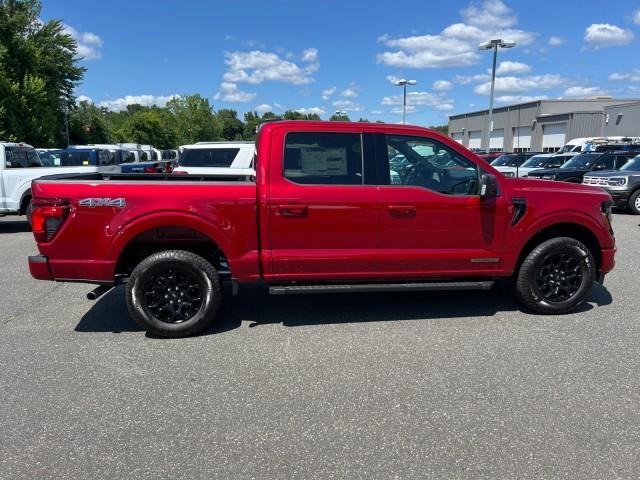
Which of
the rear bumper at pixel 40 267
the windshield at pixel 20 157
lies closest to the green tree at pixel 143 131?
the windshield at pixel 20 157

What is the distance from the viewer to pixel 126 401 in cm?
331

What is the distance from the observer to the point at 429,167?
15.5 feet

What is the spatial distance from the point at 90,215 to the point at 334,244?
2.23m

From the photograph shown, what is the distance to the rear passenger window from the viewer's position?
10844 millimetres

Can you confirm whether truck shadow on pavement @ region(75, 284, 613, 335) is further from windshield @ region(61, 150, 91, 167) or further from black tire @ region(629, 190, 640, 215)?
windshield @ region(61, 150, 91, 167)

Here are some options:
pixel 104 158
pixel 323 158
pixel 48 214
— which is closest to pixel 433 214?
pixel 323 158

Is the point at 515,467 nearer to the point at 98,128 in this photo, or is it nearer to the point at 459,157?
the point at 459,157

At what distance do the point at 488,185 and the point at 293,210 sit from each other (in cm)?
186

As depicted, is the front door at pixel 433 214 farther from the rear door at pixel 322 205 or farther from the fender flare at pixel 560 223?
the fender flare at pixel 560 223

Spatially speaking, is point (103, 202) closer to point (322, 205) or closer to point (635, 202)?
point (322, 205)

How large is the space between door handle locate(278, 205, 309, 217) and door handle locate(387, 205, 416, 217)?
2.64 ft

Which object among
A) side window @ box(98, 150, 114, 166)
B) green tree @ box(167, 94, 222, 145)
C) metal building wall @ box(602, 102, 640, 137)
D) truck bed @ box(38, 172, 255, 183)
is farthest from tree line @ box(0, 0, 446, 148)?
metal building wall @ box(602, 102, 640, 137)

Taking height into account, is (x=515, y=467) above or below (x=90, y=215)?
below

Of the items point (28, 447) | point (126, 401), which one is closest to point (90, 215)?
point (126, 401)
